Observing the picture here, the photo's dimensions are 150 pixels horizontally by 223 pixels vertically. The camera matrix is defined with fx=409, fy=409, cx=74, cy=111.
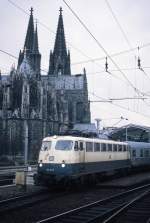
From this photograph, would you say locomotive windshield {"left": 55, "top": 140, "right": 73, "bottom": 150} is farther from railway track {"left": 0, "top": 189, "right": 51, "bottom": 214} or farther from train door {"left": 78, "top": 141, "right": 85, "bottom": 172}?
railway track {"left": 0, "top": 189, "right": 51, "bottom": 214}

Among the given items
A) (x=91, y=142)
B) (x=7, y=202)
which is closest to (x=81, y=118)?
(x=91, y=142)

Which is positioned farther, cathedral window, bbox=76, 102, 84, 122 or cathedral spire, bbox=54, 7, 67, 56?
cathedral window, bbox=76, 102, 84, 122

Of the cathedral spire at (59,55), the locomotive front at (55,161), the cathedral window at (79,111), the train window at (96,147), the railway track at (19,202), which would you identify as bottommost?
the railway track at (19,202)

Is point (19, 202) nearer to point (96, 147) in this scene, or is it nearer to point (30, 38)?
point (96, 147)

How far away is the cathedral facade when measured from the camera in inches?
3384

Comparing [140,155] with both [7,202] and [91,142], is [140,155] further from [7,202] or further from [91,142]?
[7,202]

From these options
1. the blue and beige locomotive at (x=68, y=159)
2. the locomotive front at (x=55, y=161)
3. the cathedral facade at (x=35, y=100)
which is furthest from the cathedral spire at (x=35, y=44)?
the locomotive front at (x=55, y=161)

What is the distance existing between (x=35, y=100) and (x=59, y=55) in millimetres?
20234

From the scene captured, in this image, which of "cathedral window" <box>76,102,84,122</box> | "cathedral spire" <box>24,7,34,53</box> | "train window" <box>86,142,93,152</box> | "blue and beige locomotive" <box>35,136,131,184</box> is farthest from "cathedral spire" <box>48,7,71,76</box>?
"train window" <box>86,142,93,152</box>

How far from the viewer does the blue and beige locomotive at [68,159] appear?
2234 centimetres

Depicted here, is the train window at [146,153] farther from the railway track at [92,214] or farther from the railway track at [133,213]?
the railway track at [92,214]

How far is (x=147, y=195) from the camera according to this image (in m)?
20.8

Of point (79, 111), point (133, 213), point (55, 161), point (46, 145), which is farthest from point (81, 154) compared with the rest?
point (79, 111)

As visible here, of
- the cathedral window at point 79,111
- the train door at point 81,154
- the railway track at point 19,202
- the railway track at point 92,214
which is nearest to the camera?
the railway track at point 92,214
